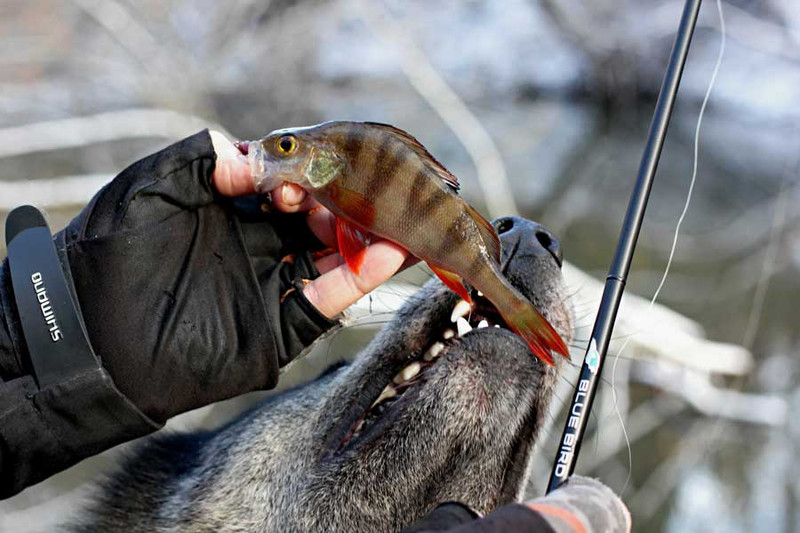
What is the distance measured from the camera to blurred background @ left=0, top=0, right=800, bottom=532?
5.08 m

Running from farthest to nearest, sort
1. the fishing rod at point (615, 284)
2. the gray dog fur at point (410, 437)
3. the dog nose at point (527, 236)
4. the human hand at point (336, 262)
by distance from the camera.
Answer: the dog nose at point (527, 236)
the gray dog fur at point (410, 437)
the fishing rod at point (615, 284)
the human hand at point (336, 262)

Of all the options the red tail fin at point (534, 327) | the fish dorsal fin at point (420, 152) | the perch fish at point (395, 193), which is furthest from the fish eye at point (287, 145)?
the red tail fin at point (534, 327)

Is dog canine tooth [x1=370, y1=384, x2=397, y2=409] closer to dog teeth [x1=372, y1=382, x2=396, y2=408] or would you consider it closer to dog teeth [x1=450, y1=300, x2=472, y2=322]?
dog teeth [x1=372, y1=382, x2=396, y2=408]

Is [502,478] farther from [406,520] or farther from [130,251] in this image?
[130,251]

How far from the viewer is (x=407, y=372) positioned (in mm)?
1886

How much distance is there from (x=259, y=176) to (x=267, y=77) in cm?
431

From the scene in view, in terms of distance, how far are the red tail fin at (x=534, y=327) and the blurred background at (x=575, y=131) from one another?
343 cm

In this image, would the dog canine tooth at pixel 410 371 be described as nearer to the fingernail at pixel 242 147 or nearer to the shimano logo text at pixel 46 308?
the fingernail at pixel 242 147

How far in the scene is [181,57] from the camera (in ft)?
17.6

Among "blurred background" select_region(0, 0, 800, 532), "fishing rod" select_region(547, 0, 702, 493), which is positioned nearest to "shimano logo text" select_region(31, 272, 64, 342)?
"fishing rod" select_region(547, 0, 702, 493)

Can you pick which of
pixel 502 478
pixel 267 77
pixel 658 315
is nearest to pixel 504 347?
pixel 502 478

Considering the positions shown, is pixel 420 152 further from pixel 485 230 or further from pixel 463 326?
pixel 463 326

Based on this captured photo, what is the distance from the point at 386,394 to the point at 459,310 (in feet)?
0.90

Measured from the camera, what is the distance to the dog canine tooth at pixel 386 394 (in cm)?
188
